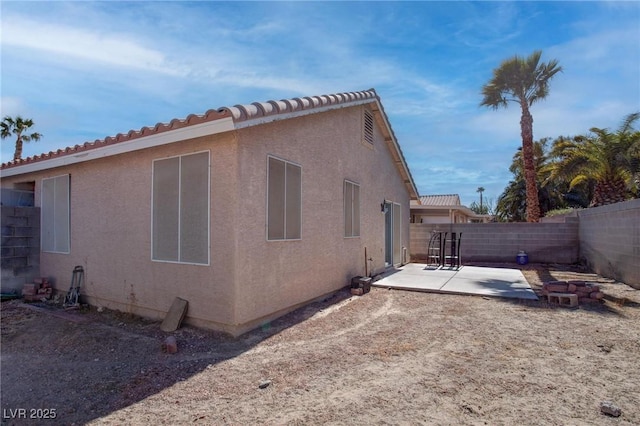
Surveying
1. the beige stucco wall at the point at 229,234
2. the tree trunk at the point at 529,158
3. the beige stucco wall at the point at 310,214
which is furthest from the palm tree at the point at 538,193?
the beige stucco wall at the point at 229,234

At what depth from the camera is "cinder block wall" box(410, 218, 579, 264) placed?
14969 mm

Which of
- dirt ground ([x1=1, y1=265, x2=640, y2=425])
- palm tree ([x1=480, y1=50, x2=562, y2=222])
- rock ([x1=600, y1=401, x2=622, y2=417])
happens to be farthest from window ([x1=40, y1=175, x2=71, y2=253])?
palm tree ([x1=480, y1=50, x2=562, y2=222])

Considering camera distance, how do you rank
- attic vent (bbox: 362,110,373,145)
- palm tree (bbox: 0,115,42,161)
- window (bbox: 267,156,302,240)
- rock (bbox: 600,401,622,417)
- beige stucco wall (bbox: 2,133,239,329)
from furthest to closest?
palm tree (bbox: 0,115,42,161)
attic vent (bbox: 362,110,373,145)
window (bbox: 267,156,302,240)
beige stucco wall (bbox: 2,133,239,329)
rock (bbox: 600,401,622,417)

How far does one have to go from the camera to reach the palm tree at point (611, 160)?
14.0 metres

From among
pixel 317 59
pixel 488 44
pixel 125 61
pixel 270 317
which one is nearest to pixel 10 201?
pixel 125 61

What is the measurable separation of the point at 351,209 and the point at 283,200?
328 centimetres

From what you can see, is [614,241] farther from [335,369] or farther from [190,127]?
[190,127]

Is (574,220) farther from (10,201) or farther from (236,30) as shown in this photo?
(10,201)

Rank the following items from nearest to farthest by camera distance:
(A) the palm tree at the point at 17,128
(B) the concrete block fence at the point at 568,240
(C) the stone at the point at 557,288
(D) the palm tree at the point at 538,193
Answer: (C) the stone at the point at 557,288, (B) the concrete block fence at the point at 568,240, (A) the palm tree at the point at 17,128, (D) the palm tree at the point at 538,193

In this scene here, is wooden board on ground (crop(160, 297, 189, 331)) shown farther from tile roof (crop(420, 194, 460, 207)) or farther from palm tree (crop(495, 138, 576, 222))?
palm tree (crop(495, 138, 576, 222))

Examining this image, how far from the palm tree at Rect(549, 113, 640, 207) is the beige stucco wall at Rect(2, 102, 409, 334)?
11136 mm

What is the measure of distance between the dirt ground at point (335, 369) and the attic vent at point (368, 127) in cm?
542

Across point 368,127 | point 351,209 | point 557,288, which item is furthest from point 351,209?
point 557,288

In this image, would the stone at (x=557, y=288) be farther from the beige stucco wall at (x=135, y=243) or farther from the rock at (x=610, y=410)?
the beige stucco wall at (x=135, y=243)
